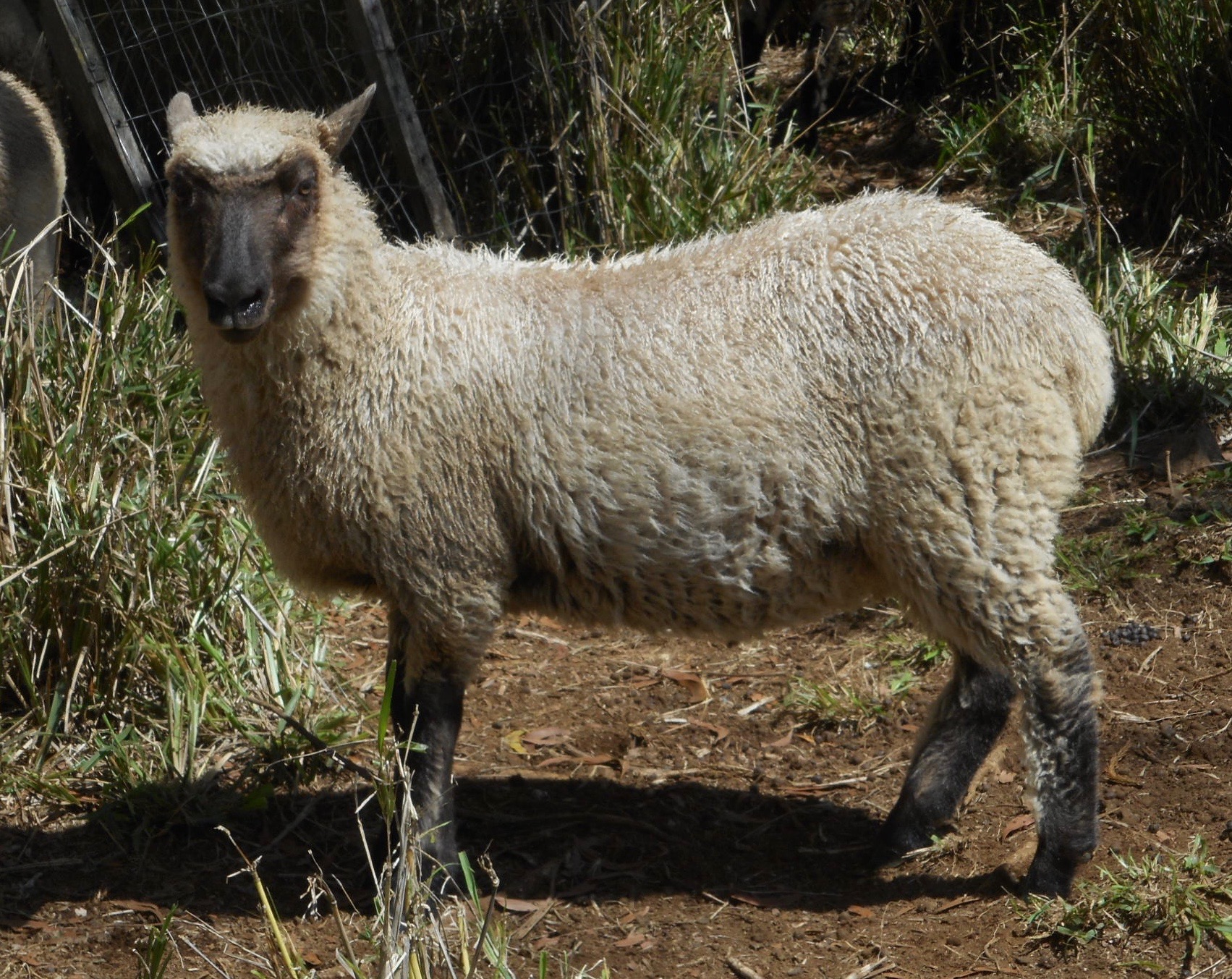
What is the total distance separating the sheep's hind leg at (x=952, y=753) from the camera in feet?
13.3

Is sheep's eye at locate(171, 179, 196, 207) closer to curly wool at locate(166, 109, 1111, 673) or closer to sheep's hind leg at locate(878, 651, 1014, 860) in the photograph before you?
curly wool at locate(166, 109, 1111, 673)

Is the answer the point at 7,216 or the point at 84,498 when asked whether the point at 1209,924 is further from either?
the point at 7,216

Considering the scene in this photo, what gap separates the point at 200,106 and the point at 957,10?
15.2ft

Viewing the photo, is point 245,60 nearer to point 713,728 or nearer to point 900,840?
point 713,728

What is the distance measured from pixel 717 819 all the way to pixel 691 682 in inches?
33.1

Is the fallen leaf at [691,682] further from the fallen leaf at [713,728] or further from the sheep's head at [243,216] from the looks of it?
the sheep's head at [243,216]

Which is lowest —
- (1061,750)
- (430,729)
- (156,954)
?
(1061,750)

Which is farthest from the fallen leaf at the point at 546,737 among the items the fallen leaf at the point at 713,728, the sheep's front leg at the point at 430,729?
the sheep's front leg at the point at 430,729

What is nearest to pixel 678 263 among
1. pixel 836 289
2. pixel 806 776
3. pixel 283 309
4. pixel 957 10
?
pixel 836 289

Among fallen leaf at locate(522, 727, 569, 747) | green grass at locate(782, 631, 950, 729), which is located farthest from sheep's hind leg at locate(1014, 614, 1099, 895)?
fallen leaf at locate(522, 727, 569, 747)

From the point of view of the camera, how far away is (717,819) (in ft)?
14.5

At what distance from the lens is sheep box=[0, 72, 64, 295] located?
6.00 m

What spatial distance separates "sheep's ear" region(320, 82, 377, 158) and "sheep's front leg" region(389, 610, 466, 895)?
1298mm

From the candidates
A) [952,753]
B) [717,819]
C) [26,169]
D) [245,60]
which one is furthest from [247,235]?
[245,60]
